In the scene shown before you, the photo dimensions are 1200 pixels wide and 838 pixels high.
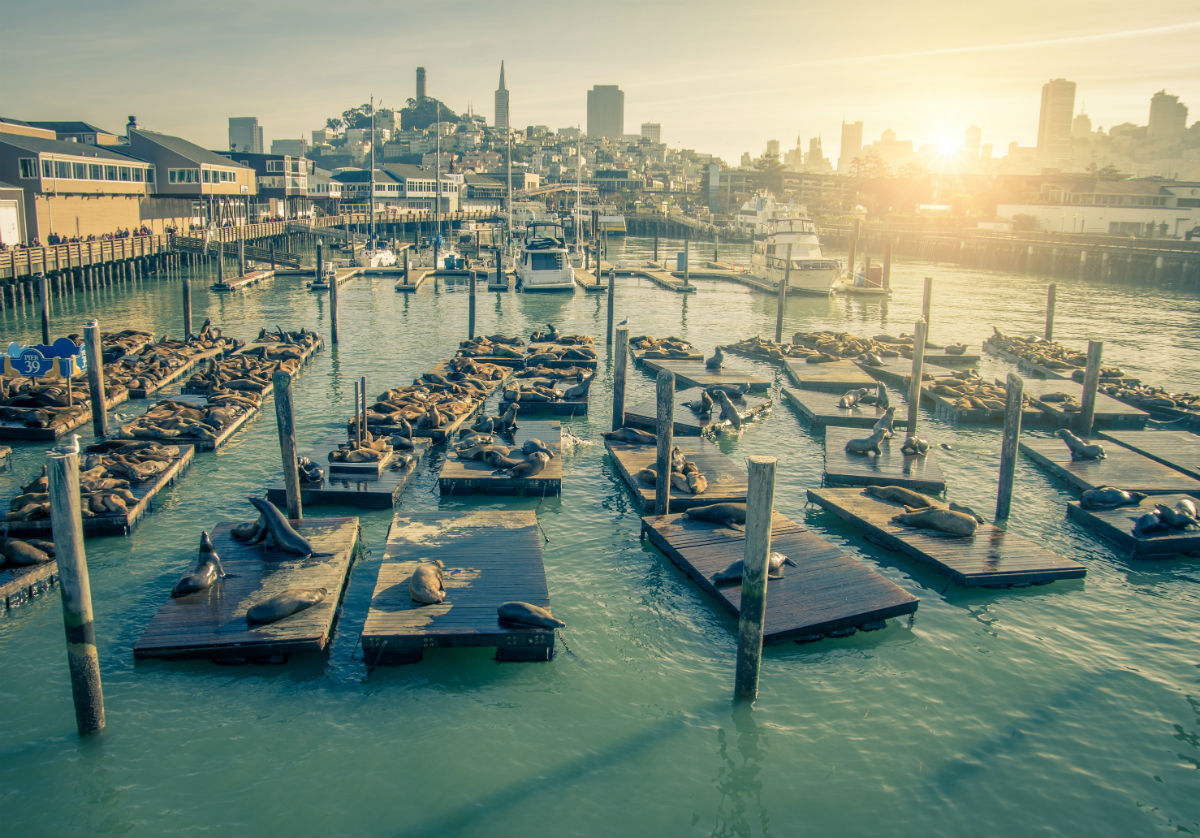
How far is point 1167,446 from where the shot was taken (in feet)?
63.4

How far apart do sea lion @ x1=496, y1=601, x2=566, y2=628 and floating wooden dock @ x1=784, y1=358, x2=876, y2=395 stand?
1744cm

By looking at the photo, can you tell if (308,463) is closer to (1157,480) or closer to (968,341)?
(1157,480)

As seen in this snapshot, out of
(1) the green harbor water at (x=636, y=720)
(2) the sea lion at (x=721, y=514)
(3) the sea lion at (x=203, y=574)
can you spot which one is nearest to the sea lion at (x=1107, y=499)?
(1) the green harbor water at (x=636, y=720)

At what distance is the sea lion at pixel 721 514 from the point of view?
13844 mm

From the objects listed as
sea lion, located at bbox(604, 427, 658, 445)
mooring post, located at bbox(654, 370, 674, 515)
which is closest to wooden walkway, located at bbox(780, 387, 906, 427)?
sea lion, located at bbox(604, 427, 658, 445)

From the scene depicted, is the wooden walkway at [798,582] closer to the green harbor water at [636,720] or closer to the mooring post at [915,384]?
the green harbor water at [636,720]

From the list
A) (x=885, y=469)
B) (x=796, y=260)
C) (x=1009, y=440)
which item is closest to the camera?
(x=1009, y=440)

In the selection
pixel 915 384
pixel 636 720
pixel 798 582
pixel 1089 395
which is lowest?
pixel 636 720

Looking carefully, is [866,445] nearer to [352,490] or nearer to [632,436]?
[632,436]

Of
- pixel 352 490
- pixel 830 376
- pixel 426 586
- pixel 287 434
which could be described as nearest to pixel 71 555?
pixel 426 586

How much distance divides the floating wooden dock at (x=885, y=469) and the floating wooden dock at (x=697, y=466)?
202 centimetres

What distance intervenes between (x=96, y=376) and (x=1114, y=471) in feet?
71.2

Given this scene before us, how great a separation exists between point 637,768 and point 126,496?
412 inches

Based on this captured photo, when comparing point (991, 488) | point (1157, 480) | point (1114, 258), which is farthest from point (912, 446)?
point (1114, 258)
